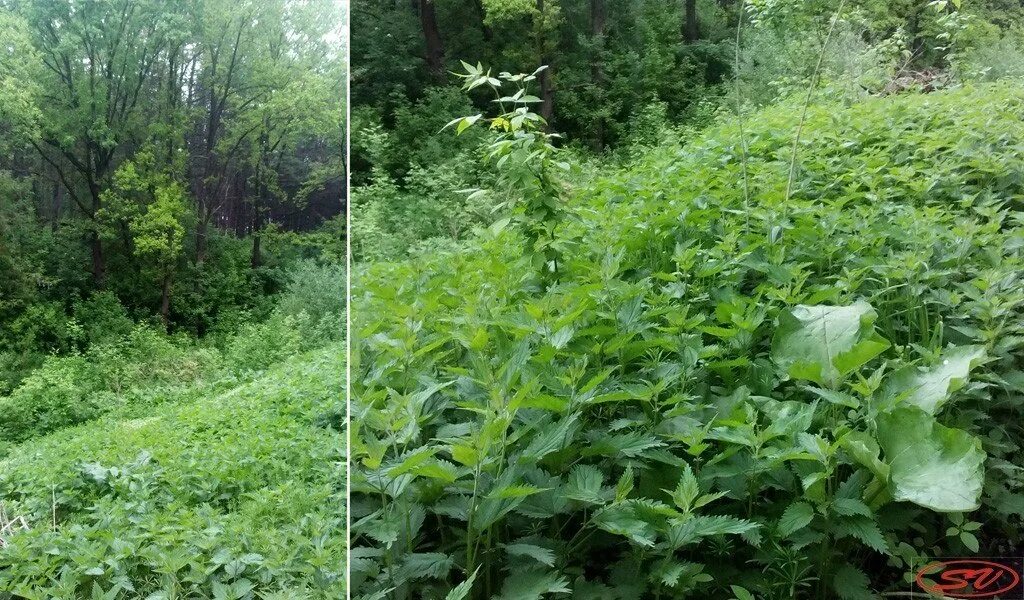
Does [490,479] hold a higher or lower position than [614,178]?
lower

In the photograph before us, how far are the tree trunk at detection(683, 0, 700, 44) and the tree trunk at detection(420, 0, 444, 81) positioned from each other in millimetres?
714

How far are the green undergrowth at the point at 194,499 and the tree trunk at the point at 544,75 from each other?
103cm

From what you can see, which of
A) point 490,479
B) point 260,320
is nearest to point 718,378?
point 490,479

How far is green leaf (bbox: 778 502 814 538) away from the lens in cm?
111

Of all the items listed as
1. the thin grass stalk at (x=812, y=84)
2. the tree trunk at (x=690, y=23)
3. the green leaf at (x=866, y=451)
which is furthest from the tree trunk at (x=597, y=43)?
the green leaf at (x=866, y=451)

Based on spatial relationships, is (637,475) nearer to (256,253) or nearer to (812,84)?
(256,253)

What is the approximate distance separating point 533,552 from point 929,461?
60 cm

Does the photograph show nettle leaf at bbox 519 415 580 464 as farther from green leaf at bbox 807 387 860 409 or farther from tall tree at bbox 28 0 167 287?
tall tree at bbox 28 0 167 287

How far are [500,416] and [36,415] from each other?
595 mm

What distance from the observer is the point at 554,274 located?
1713 mm

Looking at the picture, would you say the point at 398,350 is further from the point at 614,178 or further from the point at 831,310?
the point at 614,178

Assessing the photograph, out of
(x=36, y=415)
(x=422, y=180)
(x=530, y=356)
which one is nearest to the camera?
(x=36, y=415)

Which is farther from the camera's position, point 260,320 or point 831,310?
point 831,310

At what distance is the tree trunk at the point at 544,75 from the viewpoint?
1.82 meters
